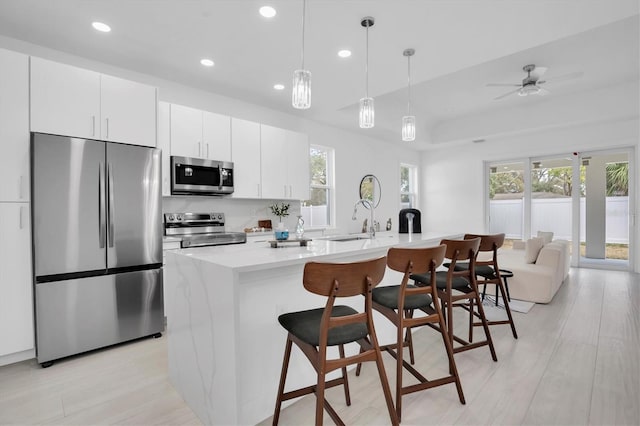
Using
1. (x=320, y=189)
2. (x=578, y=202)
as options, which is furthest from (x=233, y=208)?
(x=578, y=202)

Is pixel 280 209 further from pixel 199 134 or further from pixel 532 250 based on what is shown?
pixel 532 250

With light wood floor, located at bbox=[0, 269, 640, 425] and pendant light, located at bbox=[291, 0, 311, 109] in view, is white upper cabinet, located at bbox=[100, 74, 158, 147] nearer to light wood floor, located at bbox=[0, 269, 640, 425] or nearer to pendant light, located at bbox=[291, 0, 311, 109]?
pendant light, located at bbox=[291, 0, 311, 109]

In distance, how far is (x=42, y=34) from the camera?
2.81m

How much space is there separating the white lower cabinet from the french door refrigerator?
10 cm

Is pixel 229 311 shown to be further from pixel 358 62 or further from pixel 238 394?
pixel 358 62

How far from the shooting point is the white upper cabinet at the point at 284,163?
4.40 meters

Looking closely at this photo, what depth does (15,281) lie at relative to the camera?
2.49m

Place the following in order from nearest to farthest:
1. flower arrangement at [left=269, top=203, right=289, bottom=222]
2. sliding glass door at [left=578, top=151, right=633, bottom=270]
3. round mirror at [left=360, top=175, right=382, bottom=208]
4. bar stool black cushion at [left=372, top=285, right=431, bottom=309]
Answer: bar stool black cushion at [left=372, top=285, right=431, bottom=309] → flower arrangement at [left=269, top=203, right=289, bottom=222] → sliding glass door at [left=578, top=151, right=633, bottom=270] → round mirror at [left=360, top=175, right=382, bottom=208]

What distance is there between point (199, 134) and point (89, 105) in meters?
1.12

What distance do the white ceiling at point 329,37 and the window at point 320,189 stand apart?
1.45m

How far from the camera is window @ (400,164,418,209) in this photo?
7.89 metres

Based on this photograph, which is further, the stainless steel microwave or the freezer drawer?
the stainless steel microwave

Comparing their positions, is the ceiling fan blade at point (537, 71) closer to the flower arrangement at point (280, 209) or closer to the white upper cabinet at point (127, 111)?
the flower arrangement at point (280, 209)

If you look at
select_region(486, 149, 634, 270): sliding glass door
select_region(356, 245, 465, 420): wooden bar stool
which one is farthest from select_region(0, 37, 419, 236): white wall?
select_region(356, 245, 465, 420): wooden bar stool
